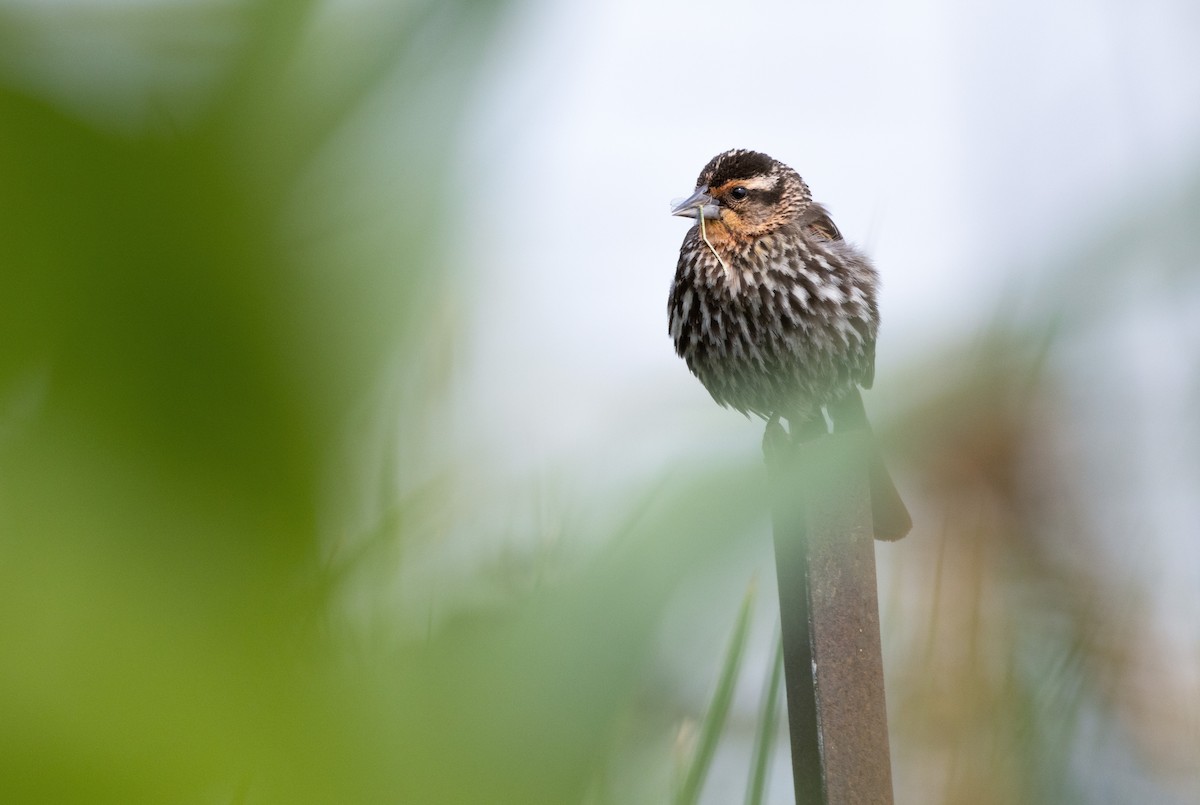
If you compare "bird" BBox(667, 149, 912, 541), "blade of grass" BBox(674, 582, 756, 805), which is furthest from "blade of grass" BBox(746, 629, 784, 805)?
"bird" BBox(667, 149, 912, 541)

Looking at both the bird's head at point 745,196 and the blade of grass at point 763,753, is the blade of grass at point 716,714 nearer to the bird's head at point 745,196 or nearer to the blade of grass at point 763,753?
the blade of grass at point 763,753

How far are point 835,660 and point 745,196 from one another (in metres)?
1.65

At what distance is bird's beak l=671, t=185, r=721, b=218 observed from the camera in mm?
2135

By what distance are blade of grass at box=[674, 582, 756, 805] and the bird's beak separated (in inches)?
68.6

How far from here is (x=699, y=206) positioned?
216 cm

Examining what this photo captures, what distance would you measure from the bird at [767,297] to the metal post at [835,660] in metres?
1.23

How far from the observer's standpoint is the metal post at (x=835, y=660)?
74cm

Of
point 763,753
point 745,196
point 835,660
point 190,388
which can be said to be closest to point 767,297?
point 745,196

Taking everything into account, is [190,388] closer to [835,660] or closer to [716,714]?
[716,714]

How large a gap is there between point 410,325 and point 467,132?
40 mm

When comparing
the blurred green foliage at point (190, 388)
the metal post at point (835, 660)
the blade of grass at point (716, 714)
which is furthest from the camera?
the metal post at point (835, 660)

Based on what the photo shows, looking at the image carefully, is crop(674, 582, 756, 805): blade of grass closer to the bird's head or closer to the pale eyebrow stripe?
the bird's head

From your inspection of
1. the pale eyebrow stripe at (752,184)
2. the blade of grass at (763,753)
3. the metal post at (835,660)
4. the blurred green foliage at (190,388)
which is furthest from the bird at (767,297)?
the blurred green foliage at (190,388)

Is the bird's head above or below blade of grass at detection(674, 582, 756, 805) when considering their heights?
above
